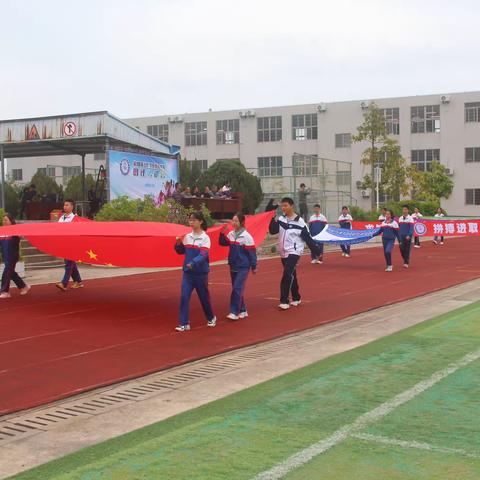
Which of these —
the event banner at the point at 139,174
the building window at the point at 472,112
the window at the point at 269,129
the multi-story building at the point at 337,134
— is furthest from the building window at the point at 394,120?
the event banner at the point at 139,174

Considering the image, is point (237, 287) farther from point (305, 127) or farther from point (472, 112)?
point (305, 127)

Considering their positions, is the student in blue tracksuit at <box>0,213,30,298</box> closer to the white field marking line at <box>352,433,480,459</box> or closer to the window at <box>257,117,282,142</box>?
the white field marking line at <box>352,433,480,459</box>

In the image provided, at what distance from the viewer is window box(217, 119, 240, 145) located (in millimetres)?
67000

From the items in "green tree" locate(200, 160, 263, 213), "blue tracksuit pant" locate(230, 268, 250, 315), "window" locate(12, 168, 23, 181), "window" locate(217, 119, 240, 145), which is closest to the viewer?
"blue tracksuit pant" locate(230, 268, 250, 315)

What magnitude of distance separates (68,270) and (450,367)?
906cm

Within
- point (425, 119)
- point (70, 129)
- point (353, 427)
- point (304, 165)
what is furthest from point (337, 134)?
point (353, 427)

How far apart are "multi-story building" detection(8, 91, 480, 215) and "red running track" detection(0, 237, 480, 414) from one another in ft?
127

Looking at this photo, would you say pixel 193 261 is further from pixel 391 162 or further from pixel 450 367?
pixel 391 162

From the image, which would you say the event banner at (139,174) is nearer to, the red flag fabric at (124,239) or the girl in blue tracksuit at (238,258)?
the red flag fabric at (124,239)

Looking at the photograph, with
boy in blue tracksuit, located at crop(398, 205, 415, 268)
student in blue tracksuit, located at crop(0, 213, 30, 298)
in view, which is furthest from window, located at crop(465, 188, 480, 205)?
student in blue tracksuit, located at crop(0, 213, 30, 298)

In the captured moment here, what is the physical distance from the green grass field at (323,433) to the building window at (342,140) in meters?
56.7

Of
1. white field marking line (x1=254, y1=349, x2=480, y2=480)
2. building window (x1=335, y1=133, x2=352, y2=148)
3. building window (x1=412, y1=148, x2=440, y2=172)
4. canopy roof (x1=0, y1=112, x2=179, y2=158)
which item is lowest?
white field marking line (x1=254, y1=349, x2=480, y2=480)

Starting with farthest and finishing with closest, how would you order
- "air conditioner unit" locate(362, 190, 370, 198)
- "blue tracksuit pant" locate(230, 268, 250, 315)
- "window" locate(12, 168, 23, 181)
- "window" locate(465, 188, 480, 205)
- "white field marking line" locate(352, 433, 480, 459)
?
"window" locate(12, 168, 23, 181) < "air conditioner unit" locate(362, 190, 370, 198) < "window" locate(465, 188, 480, 205) < "blue tracksuit pant" locate(230, 268, 250, 315) < "white field marking line" locate(352, 433, 480, 459)

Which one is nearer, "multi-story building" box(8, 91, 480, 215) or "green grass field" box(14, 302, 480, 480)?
"green grass field" box(14, 302, 480, 480)
